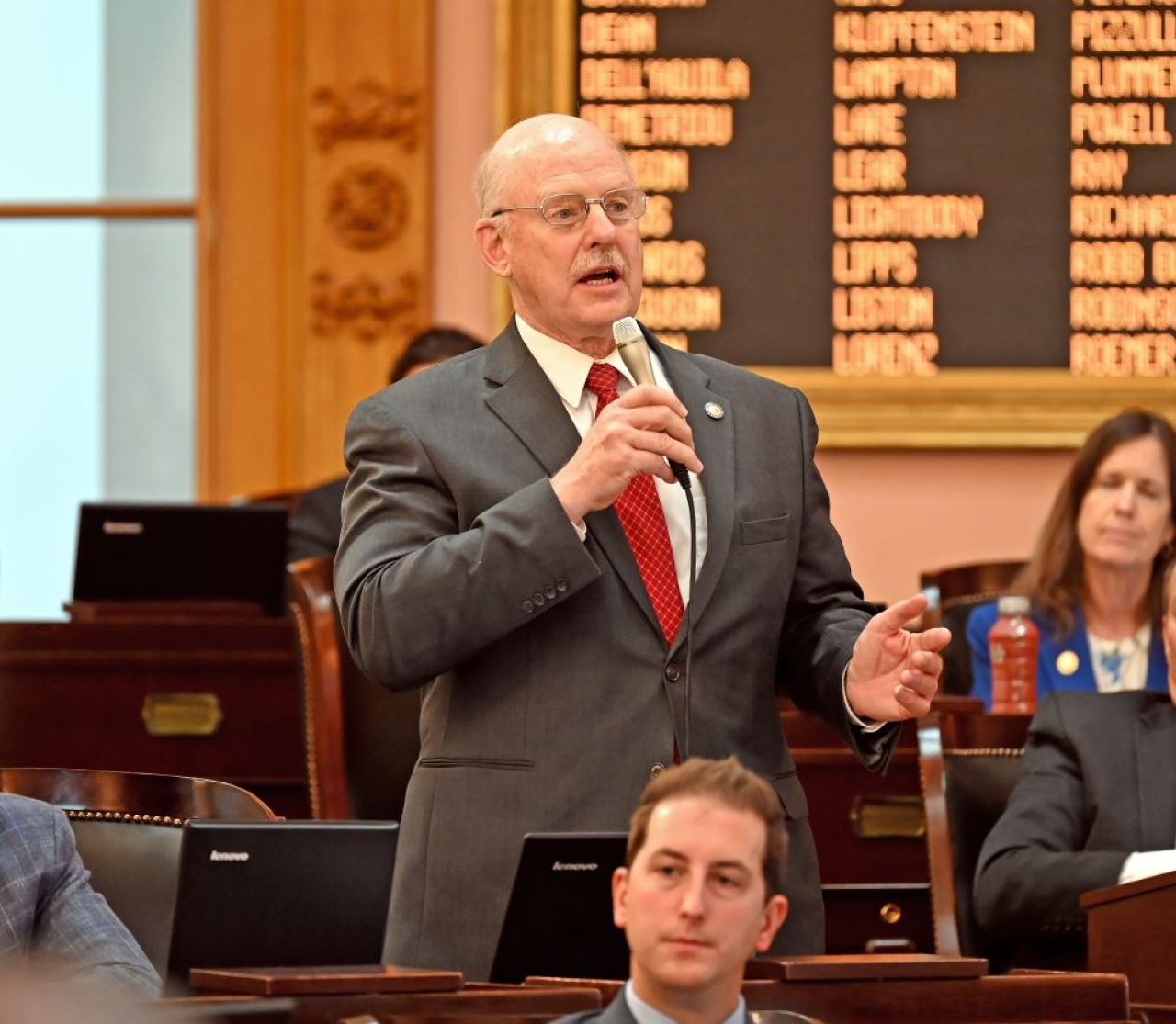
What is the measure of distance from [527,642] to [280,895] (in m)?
0.51

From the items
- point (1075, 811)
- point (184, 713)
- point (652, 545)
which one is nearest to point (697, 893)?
point (652, 545)

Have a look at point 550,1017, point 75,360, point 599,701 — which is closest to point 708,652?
point 599,701

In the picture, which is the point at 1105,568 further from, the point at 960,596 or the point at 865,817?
the point at 865,817

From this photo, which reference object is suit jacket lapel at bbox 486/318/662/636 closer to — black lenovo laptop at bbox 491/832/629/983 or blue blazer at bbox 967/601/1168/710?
black lenovo laptop at bbox 491/832/629/983

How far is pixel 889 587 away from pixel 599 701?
3.43 m

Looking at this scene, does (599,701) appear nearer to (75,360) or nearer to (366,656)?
(366,656)

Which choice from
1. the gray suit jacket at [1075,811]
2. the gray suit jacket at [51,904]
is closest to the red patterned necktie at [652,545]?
the gray suit jacket at [51,904]

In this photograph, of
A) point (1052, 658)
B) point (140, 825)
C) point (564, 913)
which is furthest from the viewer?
point (1052, 658)

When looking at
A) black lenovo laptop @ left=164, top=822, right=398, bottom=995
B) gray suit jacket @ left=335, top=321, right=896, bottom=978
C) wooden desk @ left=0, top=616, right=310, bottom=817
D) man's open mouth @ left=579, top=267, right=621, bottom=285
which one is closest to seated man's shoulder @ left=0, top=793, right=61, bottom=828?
gray suit jacket @ left=335, top=321, right=896, bottom=978

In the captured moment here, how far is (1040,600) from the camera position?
174 inches

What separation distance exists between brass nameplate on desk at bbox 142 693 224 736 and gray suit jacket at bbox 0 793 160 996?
1.68m

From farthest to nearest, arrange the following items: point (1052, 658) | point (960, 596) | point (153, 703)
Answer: point (960, 596)
point (1052, 658)
point (153, 703)

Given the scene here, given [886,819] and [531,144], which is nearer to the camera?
[531,144]

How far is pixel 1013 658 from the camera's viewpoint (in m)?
4.32
